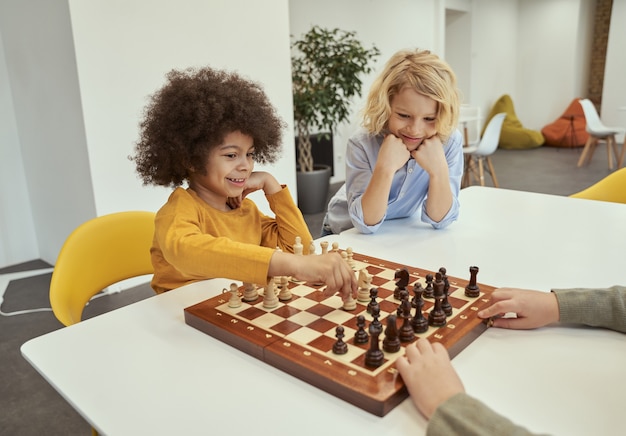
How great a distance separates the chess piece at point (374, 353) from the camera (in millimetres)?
852

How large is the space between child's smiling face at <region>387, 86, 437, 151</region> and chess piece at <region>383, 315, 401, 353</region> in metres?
0.98

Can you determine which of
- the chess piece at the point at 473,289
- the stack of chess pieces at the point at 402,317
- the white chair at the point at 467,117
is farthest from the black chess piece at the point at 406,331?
the white chair at the point at 467,117

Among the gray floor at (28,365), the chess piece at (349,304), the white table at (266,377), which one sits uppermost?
the chess piece at (349,304)

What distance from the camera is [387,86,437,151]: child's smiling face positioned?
169cm

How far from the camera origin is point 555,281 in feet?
4.26

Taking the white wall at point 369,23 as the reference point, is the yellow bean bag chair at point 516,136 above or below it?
below

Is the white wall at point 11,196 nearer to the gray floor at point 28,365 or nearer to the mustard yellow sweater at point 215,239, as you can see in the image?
the gray floor at point 28,365

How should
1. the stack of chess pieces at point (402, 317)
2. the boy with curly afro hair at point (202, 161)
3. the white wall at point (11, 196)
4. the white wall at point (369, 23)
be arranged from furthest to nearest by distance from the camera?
the white wall at point (369, 23)
the white wall at point (11, 196)
the boy with curly afro hair at point (202, 161)
the stack of chess pieces at point (402, 317)

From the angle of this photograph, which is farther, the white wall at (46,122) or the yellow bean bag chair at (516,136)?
the yellow bean bag chair at (516,136)

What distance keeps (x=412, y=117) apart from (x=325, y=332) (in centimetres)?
99

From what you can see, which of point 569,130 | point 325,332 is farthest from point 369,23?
point 325,332

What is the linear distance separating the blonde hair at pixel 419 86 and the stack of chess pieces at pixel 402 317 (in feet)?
2.39

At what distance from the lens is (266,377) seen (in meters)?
0.89

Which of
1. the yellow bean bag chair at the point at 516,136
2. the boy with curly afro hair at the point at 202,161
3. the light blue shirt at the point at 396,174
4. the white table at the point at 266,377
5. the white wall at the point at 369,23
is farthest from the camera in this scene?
the yellow bean bag chair at the point at 516,136
